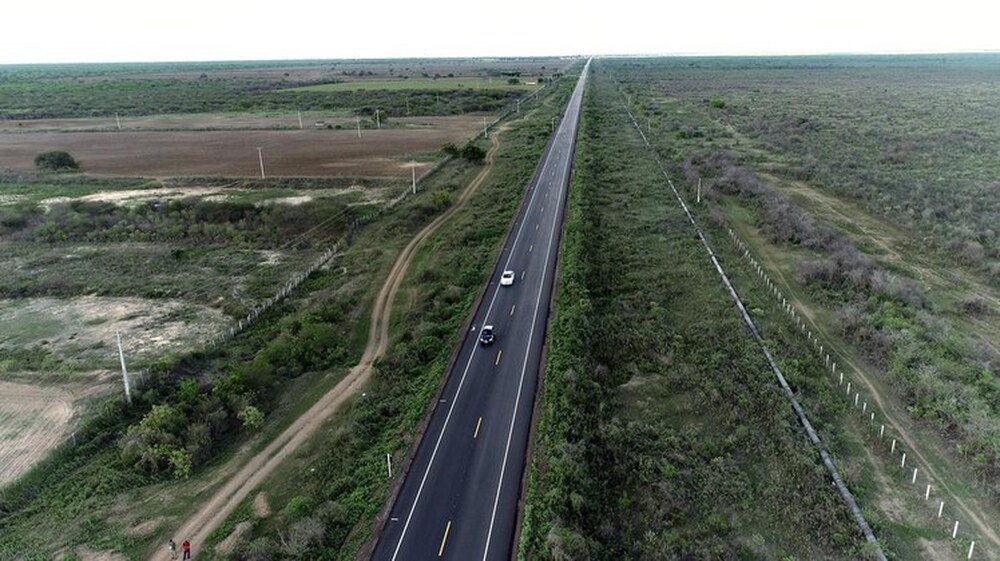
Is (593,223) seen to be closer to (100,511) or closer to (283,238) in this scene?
(283,238)

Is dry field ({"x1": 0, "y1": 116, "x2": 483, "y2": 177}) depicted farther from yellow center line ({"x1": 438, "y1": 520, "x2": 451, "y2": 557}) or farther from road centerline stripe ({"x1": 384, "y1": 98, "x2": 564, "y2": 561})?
yellow center line ({"x1": 438, "y1": 520, "x2": 451, "y2": 557})

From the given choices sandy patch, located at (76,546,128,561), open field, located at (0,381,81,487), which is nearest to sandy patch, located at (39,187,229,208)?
open field, located at (0,381,81,487)

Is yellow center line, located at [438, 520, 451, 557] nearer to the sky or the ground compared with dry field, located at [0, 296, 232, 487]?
nearer to the ground

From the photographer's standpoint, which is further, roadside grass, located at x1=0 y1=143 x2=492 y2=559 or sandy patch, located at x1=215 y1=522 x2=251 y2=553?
roadside grass, located at x1=0 y1=143 x2=492 y2=559

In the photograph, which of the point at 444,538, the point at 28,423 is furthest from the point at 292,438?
the point at 28,423

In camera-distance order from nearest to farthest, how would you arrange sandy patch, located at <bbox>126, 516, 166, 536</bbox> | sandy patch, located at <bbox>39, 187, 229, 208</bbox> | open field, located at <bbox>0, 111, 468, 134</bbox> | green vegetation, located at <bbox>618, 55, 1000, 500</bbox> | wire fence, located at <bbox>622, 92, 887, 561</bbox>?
wire fence, located at <bbox>622, 92, 887, 561</bbox> < sandy patch, located at <bbox>126, 516, 166, 536</bbox> < green vegetation, located at <bbox>618, 55, 1000, 500</bbox> < sandy patch, located at <bbox>39, 187, 229, 208</bbox> < open field, located at <bbox>0, 111, 468, 134</bbox>

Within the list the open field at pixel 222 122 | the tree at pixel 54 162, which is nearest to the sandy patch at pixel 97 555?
the tree at pixel 54 162

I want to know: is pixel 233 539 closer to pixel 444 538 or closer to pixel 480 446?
pixel 444 538
